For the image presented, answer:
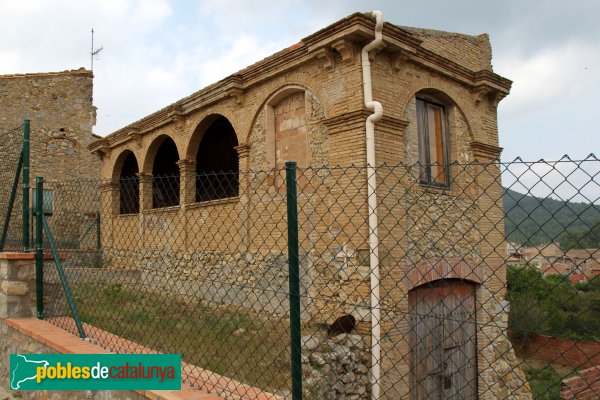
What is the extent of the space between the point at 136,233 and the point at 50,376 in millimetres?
9289

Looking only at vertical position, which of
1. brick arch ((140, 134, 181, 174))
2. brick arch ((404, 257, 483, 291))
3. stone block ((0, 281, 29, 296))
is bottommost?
brick arch ((404, 257, 483, 291))

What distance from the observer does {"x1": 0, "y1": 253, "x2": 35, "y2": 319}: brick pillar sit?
4.86 meters

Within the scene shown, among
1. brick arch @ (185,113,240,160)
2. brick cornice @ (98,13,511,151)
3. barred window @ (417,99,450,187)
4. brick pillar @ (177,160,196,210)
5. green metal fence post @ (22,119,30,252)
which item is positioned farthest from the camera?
brick pillar @ (177,160,196,210)

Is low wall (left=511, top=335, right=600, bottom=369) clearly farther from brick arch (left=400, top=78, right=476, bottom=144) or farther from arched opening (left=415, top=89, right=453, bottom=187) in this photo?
arched opening (left=415, top=89, right=453, bottom=187)

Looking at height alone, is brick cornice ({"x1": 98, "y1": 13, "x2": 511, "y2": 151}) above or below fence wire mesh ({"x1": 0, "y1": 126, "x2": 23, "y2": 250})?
above

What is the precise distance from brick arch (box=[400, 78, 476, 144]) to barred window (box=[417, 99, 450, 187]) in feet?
0.87

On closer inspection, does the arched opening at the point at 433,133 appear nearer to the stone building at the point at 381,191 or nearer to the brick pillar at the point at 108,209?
the stone building at the point at 381,191

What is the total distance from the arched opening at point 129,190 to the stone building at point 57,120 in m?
1.35

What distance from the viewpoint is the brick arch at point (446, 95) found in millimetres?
7586

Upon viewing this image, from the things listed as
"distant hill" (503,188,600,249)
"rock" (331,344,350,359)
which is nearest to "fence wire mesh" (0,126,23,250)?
"rock" (331,344,350,359)

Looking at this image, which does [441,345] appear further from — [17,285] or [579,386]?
[17,285]

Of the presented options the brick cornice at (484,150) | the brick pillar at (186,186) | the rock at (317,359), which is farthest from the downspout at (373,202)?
the brick pillar at (186,186)
